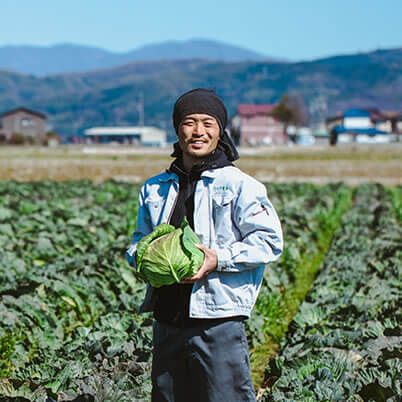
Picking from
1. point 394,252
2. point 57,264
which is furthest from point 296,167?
point 57,264

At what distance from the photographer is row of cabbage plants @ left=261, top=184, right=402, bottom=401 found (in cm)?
383

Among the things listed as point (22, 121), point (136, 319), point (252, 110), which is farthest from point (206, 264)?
point (22, 121)

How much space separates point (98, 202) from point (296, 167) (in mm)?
20095

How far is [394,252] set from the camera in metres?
8.19

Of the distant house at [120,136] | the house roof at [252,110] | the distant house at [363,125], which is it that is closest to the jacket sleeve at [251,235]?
the distant house at [363,125]

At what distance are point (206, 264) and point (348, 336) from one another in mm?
2461

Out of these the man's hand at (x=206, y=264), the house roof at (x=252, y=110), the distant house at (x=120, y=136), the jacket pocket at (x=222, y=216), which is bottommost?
the distant house at (x=120, y=136)

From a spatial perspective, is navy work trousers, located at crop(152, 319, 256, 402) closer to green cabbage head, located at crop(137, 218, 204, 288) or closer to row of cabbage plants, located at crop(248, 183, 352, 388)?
green cabbage head, located at crop(137, 218, 204, 288)

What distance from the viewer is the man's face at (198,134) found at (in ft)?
9.96

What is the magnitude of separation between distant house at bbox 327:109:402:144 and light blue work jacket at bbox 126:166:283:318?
3346 inches

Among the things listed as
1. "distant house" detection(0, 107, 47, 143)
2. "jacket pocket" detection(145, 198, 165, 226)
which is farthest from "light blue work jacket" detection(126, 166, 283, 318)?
"distant house" detection(0, 107, 47, 143)

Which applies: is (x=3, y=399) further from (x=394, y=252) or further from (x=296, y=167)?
(x=296, y=167)

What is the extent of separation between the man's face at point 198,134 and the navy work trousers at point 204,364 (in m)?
0.85

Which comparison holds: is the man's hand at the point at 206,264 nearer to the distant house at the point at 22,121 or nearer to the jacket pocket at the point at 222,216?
the jacket pocket at the point at 222,216
